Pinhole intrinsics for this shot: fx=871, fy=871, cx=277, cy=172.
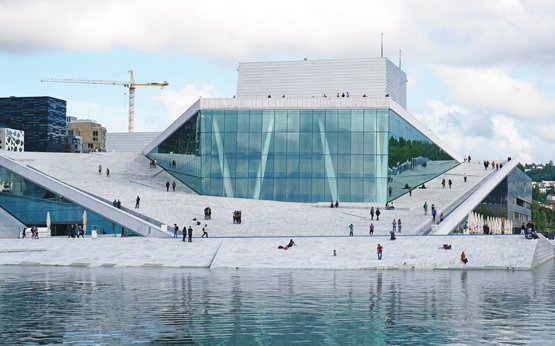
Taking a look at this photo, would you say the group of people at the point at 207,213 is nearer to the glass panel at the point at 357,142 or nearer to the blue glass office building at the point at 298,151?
the blue glass office building at the point at 298,151

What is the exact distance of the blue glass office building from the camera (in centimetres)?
6719

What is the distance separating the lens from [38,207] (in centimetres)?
6306

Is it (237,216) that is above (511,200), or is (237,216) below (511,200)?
below

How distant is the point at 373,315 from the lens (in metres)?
23.8

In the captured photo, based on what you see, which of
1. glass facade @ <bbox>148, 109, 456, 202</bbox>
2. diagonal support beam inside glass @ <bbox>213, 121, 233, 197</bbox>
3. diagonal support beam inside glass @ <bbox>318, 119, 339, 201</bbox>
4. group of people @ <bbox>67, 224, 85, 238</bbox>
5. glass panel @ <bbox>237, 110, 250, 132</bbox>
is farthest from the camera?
glass panel @ <bbox>237, 110, 250, 132</bbox>

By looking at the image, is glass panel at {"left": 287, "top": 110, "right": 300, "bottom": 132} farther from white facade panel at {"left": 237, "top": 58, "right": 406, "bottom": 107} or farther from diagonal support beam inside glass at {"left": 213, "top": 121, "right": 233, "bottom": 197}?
white facade panel at {"left": 237, "top": 58, "right": 406, "bottom": 107}

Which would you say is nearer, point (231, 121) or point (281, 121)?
point (281, 121)

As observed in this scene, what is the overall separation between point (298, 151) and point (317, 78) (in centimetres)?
2029

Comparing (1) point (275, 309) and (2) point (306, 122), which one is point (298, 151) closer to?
(2) point (306, 122)

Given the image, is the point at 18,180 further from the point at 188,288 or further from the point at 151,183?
the point at 188,288

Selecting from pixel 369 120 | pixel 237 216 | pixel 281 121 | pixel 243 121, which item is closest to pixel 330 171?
pixel 369 120

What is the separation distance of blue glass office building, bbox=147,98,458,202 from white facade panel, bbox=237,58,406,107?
1605 centimetres

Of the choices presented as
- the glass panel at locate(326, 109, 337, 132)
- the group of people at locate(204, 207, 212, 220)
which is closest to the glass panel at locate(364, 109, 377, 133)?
the glass panel at locate(326, 109, 337, 132)

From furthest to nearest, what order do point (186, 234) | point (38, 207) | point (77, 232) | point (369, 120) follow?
point (369, 120) → point (38, 207) → point (77, 232) → point (186, 234)
